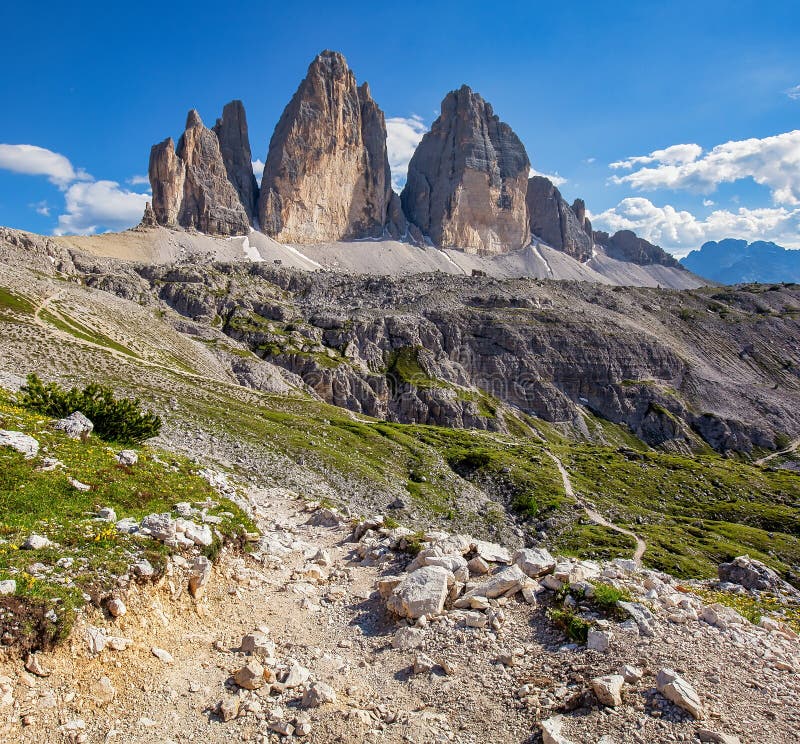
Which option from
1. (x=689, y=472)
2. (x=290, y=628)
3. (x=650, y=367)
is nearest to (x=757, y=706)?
(x=290, y=628)

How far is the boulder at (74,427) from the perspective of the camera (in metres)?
20.8

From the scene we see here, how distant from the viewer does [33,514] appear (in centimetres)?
1392

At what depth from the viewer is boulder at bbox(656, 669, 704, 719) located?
874 centimetres

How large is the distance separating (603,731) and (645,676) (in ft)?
5.58

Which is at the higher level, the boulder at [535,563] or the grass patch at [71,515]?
the grass patch at [71,515]

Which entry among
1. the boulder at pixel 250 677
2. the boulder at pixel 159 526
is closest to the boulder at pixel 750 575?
the boulder at pixel 250 677

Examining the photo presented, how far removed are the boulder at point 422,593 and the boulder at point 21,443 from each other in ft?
43.6

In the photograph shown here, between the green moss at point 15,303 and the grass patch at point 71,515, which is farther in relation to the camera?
the green moss at point 15,303

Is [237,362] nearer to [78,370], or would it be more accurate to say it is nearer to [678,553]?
[78,370]

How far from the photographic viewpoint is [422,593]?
530 inches

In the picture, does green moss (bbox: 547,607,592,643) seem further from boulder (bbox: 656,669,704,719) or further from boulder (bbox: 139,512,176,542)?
boulder (bbox: 139,512,176,542)

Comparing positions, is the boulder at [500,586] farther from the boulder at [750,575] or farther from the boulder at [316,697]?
the boulder at [750,575]

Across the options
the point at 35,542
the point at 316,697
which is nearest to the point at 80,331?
the point at 35,542

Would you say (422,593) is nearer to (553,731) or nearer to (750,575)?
(553,731)
